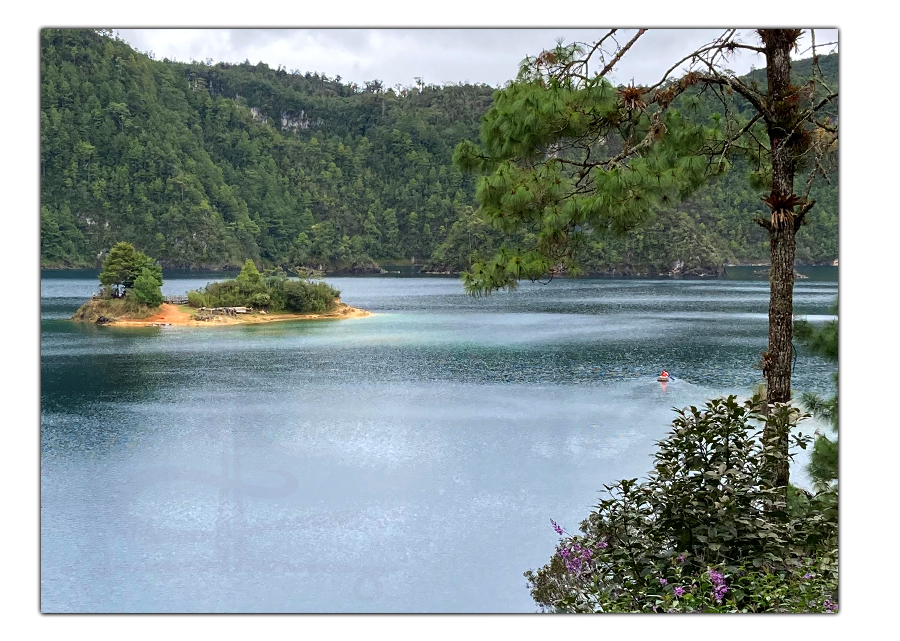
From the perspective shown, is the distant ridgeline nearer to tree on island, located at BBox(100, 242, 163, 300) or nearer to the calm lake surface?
tree on island, located at BBox(100, 242, 163, 300)

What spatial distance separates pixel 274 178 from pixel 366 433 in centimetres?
247

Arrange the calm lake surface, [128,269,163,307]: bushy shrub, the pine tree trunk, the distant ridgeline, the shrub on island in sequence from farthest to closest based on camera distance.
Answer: the shrub on island → [128,269,163,307]: bushy shrub → the calm lake surface → the distant ridgeline → the pine tree trunk

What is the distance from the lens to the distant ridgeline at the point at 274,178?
452cm

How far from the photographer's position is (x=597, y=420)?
700 centimetres

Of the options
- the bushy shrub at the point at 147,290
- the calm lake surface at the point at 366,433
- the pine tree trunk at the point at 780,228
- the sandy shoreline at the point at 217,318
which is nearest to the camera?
the pine tree trunk at the point at 780,228

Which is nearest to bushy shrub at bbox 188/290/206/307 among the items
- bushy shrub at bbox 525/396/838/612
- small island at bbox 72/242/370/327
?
small island at bbox 72/242/370/327

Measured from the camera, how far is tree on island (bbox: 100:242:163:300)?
5.05 meters

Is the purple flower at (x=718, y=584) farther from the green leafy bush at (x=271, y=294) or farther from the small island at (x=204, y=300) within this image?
the green leafy bush at (x=271, y=294)

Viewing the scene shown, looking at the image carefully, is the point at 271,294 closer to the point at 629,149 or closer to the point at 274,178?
the point at 274,178

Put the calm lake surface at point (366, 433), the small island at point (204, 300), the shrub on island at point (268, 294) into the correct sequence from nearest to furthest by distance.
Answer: the calm lake surface at point (366, 433) → the small island at point (204, 300) → the shrub on island at point (268, 294)

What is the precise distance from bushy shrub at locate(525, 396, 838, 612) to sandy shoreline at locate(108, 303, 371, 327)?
398 cm

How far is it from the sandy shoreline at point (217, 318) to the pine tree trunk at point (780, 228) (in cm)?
403

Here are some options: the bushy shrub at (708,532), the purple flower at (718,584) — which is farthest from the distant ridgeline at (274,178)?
the purple flower at (718,584)
